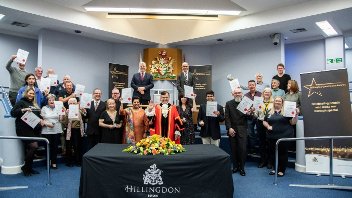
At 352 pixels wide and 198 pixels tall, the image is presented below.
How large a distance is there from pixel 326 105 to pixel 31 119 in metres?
5.10

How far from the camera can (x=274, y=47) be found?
28.8 feet

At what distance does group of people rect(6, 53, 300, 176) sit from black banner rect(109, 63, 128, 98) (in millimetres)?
3040

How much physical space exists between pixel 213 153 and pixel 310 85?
2.63m

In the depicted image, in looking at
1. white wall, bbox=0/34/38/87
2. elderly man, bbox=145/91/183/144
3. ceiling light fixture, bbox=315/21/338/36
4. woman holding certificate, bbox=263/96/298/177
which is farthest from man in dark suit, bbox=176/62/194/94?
white wall, bbox=0/34/38/87

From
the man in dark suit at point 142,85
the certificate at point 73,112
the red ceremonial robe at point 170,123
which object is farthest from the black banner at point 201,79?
the certificate at point 73,112

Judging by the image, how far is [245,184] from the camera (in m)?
4.78

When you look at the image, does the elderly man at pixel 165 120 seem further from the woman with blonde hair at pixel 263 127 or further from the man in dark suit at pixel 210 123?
the woman with blonde hair at pixel 263 127

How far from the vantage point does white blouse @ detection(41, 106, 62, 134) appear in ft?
17.7

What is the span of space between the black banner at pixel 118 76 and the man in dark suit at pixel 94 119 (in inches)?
134

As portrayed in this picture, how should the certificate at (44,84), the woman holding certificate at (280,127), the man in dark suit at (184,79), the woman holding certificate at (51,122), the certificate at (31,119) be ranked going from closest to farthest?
the certificate at (31,119)
the woman holding certificate at (280,127)
the woman holding certificate at (51,122)
the certificate at (44,84)
the man in dark suit at (184,79)

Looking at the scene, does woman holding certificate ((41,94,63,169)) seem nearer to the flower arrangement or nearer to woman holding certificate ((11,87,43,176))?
woman holding certificate ((11,87,43,176))

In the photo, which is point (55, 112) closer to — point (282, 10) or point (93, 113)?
point (93, 113)

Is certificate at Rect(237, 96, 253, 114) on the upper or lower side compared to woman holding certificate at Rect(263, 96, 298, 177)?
upper

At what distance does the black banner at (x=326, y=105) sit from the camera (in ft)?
16.3
